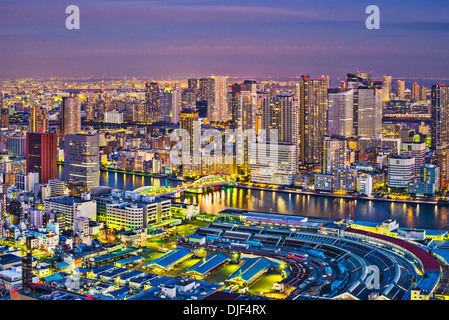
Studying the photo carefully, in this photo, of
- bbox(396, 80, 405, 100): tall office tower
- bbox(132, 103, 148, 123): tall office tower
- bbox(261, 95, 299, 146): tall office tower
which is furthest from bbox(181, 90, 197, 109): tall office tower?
bbox(261, 95, 299, 146): tall office tower

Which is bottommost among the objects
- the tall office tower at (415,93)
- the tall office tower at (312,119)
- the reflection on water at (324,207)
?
the reflection on water at (324,207)

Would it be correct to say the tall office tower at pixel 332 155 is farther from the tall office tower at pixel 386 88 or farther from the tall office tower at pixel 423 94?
the tall office tower at pixel 423 94

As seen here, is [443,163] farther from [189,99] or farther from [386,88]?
[189,99]

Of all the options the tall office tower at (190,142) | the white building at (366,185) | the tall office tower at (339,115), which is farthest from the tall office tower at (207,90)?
the white building at (366,185)

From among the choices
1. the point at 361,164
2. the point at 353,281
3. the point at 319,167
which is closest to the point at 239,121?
the point at 319,167

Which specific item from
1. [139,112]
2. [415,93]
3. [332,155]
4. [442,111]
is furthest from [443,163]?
[139,112]
